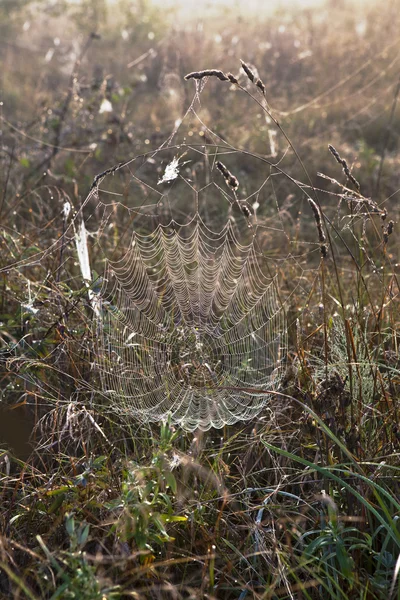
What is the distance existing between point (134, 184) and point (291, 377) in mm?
2998

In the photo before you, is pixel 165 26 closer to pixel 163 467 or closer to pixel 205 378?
pixel 205 378

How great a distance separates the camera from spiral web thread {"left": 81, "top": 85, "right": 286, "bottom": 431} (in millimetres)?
2633

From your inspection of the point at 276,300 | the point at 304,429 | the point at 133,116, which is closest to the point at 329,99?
A: the point at 133,116

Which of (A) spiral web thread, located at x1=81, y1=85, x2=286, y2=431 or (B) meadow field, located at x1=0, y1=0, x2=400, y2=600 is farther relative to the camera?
(A) spiral web thread, located at x1=81, y1=85, x2=286, y2=431

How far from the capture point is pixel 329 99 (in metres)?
6.93

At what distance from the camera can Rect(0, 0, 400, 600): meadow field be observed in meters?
1.91

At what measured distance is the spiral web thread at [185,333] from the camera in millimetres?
2633

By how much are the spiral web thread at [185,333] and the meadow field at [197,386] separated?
0.05ft

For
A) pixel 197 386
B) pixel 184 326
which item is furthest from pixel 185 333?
pixel 197 386

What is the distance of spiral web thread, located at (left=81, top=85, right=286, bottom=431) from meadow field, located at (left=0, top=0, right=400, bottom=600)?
0.05 feet

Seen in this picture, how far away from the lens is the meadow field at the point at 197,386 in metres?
1.91

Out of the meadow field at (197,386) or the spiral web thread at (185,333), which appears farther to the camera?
the spiral web thread at (185,333)

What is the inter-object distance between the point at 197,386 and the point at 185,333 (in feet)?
0.90

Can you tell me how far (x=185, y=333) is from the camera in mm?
3129
